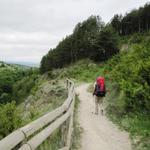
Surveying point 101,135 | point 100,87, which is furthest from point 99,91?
point 101,135

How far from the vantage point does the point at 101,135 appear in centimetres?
1066

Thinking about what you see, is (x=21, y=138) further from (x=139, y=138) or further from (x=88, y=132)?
(x=88, y=132)

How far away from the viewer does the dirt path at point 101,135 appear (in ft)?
30.2

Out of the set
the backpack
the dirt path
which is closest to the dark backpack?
the backpack

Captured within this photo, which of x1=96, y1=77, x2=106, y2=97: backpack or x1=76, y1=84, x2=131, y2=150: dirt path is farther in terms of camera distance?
x1=96, y1=77, x2=106, y2=97: backpack

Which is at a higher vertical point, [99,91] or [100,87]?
[100,87]

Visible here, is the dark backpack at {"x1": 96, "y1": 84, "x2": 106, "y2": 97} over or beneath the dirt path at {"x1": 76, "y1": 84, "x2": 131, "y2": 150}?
over

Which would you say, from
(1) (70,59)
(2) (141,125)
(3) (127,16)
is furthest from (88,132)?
(3) (127,16)

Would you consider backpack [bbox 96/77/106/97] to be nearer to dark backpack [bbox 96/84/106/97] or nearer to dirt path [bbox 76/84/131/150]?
dark backpack [bbox 96/84/106/97]

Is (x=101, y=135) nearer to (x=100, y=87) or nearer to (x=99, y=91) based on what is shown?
(x=99, y=91)

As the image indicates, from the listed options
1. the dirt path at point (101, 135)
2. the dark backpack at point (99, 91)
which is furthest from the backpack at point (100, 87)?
the dirt path at point (101, 135)

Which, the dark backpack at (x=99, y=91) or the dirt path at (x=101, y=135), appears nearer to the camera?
the dirt path at (x=101, y=135)

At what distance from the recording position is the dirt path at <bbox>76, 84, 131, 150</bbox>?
9211 millimetres

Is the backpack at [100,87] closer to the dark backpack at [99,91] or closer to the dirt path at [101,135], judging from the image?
the dark backpack at [99,91]
